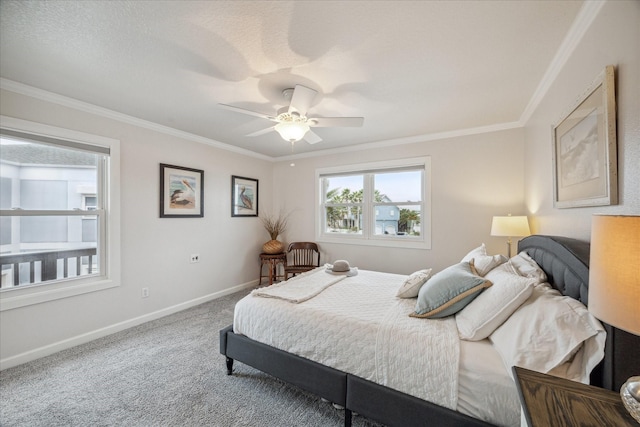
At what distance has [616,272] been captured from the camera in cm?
67

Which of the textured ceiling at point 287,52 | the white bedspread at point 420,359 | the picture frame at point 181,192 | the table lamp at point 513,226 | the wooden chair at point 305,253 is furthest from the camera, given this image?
the wooden chair at point 305,253

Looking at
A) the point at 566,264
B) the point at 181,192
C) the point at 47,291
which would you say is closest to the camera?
the point at 566,264

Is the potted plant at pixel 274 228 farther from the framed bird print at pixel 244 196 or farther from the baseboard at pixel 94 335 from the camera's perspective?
the baseboard at pixel 94 335

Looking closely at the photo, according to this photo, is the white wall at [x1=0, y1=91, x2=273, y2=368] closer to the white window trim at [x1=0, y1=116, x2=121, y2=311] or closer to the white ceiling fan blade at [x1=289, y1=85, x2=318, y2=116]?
the white window trim at [x1=0, y1=116, x2=121, y2=311]

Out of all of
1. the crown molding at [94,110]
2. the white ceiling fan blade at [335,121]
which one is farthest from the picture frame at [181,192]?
the white ceiling fan blade at [335,121]

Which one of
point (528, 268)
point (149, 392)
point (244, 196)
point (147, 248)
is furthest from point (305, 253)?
point (528, 268)

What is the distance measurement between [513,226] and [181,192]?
4.10m

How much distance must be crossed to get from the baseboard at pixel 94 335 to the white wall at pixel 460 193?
2503mm

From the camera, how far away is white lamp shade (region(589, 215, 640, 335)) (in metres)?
0.62

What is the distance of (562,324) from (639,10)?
1336 mm

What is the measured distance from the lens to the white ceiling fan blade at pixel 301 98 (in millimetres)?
1903

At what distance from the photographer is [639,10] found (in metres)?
0.99

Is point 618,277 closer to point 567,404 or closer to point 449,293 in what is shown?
point 567,404

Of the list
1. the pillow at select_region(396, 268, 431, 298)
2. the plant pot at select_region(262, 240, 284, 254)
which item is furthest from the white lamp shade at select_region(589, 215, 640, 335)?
the plant pot at select_region(262, 240, 284, 254)
